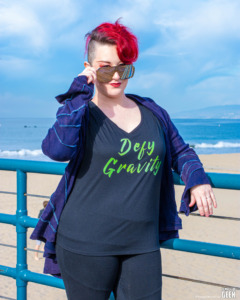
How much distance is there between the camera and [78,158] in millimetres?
1625

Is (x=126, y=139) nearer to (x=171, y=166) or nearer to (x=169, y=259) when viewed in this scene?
(x=171, y=166)

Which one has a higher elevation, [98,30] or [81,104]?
[98,30]

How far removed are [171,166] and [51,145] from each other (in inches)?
25.7

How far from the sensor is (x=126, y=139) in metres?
1.61

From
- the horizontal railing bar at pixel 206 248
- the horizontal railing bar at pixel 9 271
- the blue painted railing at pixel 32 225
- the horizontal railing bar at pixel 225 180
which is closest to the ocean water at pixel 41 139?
the horizontal railing bar at pixel 9 271

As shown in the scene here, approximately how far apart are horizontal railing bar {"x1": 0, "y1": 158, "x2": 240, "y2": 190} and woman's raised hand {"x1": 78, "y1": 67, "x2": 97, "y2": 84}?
1.77ft

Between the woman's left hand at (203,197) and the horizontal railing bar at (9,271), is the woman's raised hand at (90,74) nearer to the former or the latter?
the woman's left hand at (203,197)

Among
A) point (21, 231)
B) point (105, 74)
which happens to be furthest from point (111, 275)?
point (21, 231)

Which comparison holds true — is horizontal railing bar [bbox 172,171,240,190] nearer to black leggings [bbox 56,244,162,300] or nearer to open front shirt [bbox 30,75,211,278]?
open front shirt [bbox 30,75,211,278]

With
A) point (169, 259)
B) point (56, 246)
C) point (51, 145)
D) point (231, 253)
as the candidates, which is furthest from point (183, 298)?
point (51, 145)

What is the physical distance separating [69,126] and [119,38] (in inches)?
18.0

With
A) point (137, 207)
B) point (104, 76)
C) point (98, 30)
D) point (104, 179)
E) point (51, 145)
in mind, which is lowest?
point (137, 207)

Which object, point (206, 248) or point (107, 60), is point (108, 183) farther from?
point (206, 248)

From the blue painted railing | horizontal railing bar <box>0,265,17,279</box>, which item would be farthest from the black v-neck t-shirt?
horizontal railing bar <box>0,265,17,279</box>
